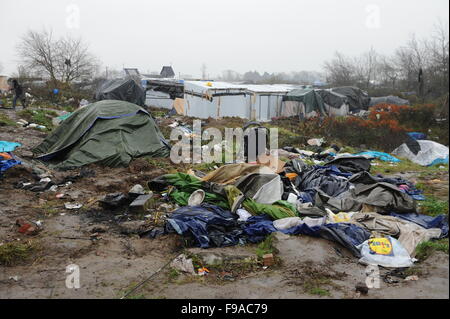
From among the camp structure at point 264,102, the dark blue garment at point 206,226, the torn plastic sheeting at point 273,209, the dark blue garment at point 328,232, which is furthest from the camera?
the camp structure at point 264,102

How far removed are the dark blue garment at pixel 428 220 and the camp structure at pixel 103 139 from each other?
6160 mm

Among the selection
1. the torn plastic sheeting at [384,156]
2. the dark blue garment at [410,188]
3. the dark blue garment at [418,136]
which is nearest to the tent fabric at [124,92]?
the torn plastic sheeting at [384,156]

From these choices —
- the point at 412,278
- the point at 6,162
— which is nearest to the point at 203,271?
the point at 412,278

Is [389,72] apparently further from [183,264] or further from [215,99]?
[183,264]

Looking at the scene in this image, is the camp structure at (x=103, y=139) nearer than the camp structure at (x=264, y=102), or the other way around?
the camp structure at (x=103, y=139)

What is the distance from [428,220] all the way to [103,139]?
7.31 meters

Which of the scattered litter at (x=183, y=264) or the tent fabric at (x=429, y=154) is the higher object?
the tent fabric at (x=429, y=154)

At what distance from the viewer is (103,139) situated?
8.82m

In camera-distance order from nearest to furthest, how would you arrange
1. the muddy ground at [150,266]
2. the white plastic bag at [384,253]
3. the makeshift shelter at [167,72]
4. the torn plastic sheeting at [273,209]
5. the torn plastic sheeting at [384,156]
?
1. the muddy ground at [150,266]
2. the white plastic bag at [384,253]
3. the torn plastic sheeting at [273,209]
4. the torn plastic sheeting at [384,156]
5. the makeshift shelter at [167,72]

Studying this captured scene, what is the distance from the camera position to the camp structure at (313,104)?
19.2m

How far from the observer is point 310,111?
19.2 metres

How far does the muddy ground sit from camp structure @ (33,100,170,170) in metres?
2.43

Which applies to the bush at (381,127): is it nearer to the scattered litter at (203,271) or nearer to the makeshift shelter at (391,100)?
the makeshift shelter at (391,100)

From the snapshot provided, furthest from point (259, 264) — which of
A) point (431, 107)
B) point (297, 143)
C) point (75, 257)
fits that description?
point (431, 107)
